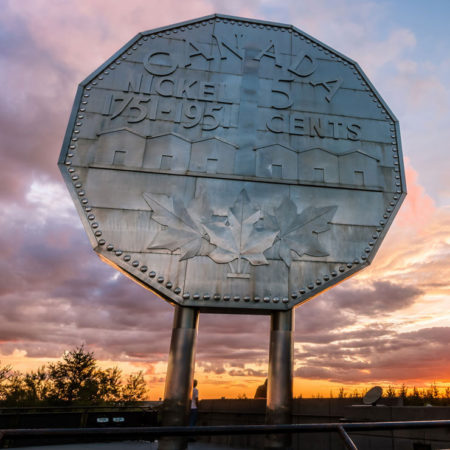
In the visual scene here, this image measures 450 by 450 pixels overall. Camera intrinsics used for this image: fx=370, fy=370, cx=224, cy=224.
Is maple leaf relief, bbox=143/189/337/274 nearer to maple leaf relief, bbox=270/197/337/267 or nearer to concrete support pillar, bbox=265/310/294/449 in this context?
maple leaf relief, bbox=270/197/337/267

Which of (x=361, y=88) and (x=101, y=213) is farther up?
(x=361, y=88)

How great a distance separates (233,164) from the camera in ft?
25.4

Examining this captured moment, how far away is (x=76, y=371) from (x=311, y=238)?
2477cm

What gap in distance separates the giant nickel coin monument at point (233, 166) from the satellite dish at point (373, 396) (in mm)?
3255

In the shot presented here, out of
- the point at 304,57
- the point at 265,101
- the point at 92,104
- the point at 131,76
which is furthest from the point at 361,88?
the point at 92,104

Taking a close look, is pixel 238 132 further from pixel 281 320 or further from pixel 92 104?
pixel 281 320

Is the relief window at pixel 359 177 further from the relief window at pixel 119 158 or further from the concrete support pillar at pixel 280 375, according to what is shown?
the relief window at pixel 119 158

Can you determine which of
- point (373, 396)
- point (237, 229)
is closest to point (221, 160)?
point (237, 229)

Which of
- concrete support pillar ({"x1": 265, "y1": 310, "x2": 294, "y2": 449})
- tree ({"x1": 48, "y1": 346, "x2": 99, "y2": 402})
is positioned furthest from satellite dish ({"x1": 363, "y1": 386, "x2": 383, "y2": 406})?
tree ({"x1": 48, "y1": 346, "x2": 99, "y2": 402})

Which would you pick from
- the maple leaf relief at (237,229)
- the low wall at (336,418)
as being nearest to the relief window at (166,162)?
the maple leaf relief at (237,229)

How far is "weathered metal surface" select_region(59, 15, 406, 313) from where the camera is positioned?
684 cm

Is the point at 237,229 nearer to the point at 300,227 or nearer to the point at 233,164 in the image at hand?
the point at 300,227

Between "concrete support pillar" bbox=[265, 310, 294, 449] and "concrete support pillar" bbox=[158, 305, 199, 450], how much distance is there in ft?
4.59

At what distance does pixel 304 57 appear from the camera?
9.37m
